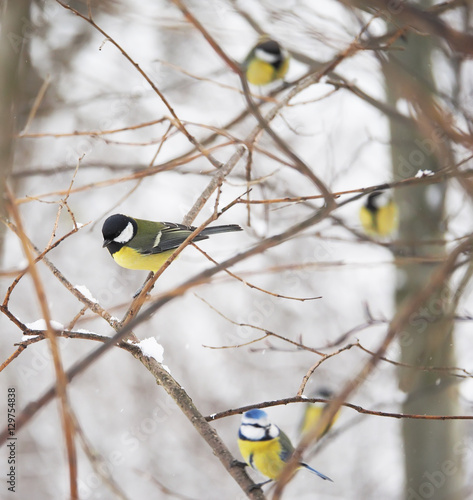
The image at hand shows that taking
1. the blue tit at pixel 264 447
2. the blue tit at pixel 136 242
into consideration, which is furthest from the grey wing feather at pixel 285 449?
the blue tit at pixel 136 242

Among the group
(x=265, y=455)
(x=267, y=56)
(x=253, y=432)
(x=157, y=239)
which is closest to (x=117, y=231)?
(x=157, y=239)

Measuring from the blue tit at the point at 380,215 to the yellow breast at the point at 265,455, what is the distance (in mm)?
2128

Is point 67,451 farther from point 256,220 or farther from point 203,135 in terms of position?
point 203,135

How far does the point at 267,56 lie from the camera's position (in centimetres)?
454

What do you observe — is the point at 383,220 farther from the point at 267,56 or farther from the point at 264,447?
the point at 264,447

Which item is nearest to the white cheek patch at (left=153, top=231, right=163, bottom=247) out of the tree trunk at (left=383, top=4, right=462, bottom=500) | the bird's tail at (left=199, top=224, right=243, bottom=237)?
the bird's tail at (left=199, top=224, right=243, bottom=237)

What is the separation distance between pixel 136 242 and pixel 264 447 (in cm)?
126

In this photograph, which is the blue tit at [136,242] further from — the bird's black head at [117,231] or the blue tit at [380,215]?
the blue tit at [380,215]

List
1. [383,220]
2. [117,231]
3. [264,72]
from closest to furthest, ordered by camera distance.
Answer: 1. [117,231]
2. [383,220]
3. [264,72]

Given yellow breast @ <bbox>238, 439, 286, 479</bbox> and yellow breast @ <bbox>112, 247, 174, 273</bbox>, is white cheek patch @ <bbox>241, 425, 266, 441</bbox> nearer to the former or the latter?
yellow breast @ <bbox>238, 439, 286, 479</bbox>

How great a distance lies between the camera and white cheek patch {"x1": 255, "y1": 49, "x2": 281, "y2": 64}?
14.8 ft

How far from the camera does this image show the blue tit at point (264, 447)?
278 centimetres

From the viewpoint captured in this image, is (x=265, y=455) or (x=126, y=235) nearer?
(x=126, y=235)

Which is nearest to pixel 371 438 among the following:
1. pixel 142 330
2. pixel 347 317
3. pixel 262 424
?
pixel 347 317
